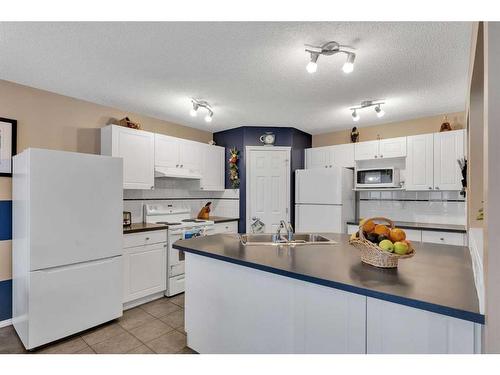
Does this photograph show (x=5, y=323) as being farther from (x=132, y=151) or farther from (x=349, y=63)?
(x=349, y=63)

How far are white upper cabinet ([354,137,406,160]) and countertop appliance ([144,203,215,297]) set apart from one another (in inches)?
94.1

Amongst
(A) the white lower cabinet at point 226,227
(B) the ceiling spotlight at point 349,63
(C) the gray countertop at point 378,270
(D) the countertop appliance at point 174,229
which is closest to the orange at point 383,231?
(C) the gray countertop at point 378,270

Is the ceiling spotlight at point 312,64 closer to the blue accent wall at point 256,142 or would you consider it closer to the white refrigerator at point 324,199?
the white refrigerator at point 324,199

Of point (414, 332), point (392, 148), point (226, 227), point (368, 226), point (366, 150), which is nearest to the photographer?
point (414, 332)

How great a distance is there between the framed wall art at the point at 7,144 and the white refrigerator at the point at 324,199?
347cm

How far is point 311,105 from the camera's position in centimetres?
341

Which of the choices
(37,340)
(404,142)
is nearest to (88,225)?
(37,340)

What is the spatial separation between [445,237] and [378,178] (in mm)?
1065

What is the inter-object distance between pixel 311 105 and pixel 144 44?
6.65 ft

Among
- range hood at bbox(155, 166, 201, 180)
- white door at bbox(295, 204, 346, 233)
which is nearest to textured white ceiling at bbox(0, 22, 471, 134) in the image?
range hood at bbox(155, 166, 201, 180)

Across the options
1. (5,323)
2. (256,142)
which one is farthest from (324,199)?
(5,323)

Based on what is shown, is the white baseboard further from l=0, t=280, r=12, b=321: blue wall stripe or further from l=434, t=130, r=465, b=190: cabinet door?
l=434, t=130, r=465, b=190: cabinet door

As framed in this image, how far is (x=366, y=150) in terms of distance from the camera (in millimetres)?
4141

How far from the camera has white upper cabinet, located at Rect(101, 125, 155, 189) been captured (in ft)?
10.6
